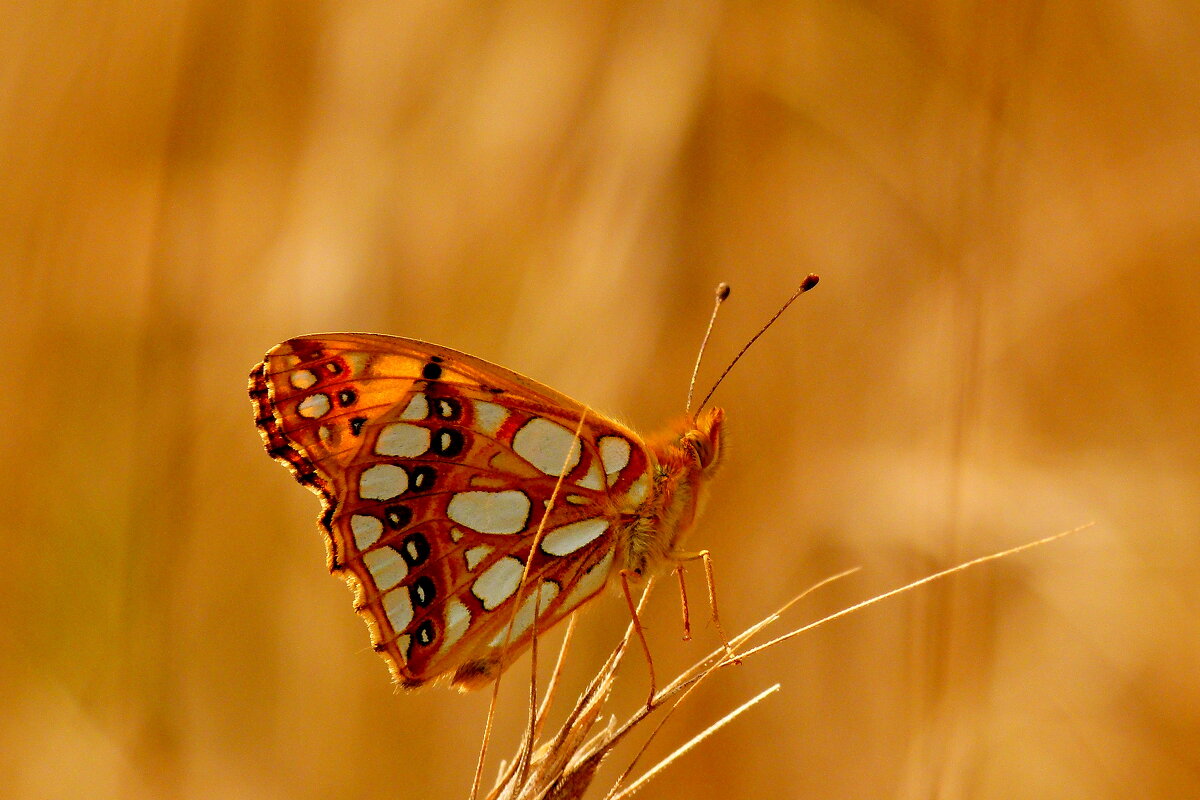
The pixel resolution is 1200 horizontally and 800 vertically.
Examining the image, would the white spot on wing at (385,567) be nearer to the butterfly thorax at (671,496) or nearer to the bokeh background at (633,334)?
the butterfly thorax at (671,496)

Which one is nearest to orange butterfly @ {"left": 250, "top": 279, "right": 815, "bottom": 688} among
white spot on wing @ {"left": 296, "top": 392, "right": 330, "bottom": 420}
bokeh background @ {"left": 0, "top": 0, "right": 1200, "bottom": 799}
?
white spot on wing @ {"left": 296, "top": 392, "right": 330, "bottom": 420}

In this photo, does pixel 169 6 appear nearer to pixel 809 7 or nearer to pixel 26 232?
pixel 26 232

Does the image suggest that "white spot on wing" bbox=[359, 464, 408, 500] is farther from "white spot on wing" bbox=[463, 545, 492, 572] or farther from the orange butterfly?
"white spot on wing" bbox=[463, 545, 492, 572]

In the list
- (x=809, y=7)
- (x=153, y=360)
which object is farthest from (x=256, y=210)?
(x=809, y=7)

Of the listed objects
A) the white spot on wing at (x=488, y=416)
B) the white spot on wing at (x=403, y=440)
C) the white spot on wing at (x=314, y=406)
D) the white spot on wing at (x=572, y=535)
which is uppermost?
the white spot on wing at (x=314, y=406)

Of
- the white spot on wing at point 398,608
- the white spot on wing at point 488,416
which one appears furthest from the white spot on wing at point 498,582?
the white spot on wing at point 488,416
